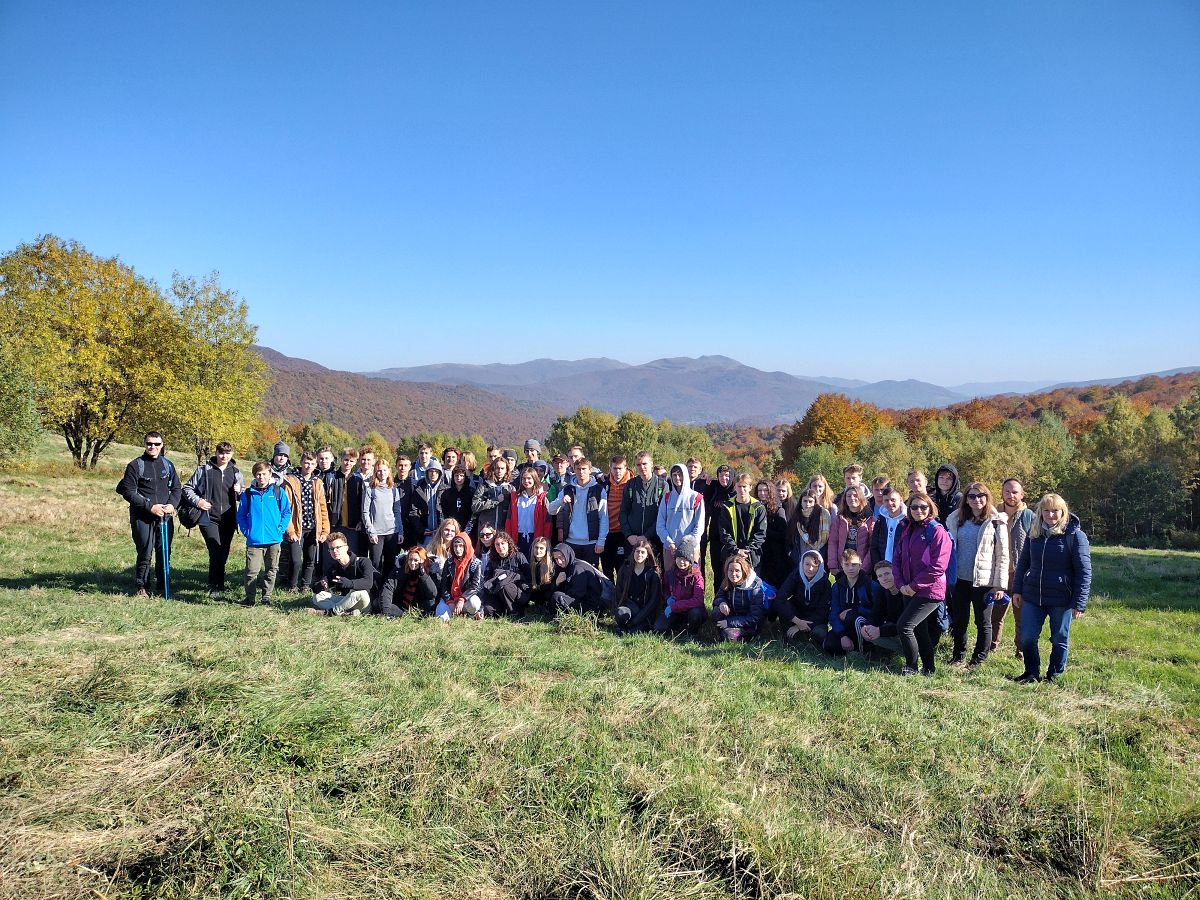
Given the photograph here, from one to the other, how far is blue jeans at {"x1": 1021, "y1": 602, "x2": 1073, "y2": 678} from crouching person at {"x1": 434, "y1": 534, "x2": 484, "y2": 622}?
19.2ft

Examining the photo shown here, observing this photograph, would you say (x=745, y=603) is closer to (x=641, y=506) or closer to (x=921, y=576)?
(x=921, y=576)

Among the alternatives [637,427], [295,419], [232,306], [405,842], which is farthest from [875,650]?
[295,419]

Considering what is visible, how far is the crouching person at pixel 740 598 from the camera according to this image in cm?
736

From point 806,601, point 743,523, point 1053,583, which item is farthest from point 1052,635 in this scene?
point 743,523

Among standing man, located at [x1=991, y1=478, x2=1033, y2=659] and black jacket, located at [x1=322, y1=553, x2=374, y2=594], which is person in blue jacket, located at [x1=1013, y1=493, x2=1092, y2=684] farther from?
black jacket, located at [x1=322, y1=553, x2=374, y2=594]

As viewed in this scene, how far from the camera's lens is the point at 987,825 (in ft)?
12.6

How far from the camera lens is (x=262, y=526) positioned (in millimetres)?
8273

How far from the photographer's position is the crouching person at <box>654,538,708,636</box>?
7.57 m

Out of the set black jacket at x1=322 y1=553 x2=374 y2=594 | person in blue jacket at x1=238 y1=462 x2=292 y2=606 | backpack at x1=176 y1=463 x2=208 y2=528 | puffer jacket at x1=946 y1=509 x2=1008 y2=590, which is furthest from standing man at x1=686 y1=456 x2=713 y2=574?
backpack at x1=176 y1=463 x2=208 y2=528

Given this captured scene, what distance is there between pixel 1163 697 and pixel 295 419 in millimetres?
133047

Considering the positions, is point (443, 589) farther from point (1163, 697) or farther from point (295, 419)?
point (295, 419)

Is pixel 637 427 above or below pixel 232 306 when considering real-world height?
below

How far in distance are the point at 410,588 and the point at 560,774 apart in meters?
4.89

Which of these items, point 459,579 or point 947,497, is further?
point 459,579
